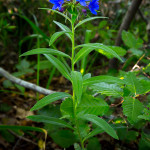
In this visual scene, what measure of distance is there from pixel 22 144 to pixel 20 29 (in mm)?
1724

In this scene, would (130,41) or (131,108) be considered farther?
(130,41)

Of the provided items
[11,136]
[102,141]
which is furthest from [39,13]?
[102,141]

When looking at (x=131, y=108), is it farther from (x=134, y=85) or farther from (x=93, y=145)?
(x=93, y=145)

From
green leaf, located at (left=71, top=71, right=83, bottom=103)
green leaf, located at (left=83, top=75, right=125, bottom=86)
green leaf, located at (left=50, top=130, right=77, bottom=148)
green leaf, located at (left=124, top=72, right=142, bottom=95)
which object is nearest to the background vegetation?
green leaf, located at (left=50, top=130, right=77, bottom=148)

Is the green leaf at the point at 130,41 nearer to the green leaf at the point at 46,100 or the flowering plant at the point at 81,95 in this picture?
Result: the flowering plant at the point at 81,95

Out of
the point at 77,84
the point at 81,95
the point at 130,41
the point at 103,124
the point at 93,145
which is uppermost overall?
the point at 130,41

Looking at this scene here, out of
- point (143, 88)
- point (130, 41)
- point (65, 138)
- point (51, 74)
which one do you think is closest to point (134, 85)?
point (143, 88)

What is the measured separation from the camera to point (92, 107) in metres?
1.15

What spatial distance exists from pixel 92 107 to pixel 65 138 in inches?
14.7

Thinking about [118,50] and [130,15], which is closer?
[118,50]

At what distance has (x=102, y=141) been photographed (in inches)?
59.8

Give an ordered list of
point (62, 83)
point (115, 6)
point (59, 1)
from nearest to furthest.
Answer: point (59, 1) < point (62, 83) < point (115, 6)

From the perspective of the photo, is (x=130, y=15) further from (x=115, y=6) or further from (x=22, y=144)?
(x=22, y=144)

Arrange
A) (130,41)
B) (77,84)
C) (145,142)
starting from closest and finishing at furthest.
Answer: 1. (77,84)
2. (145,142)
3. (130,41)
